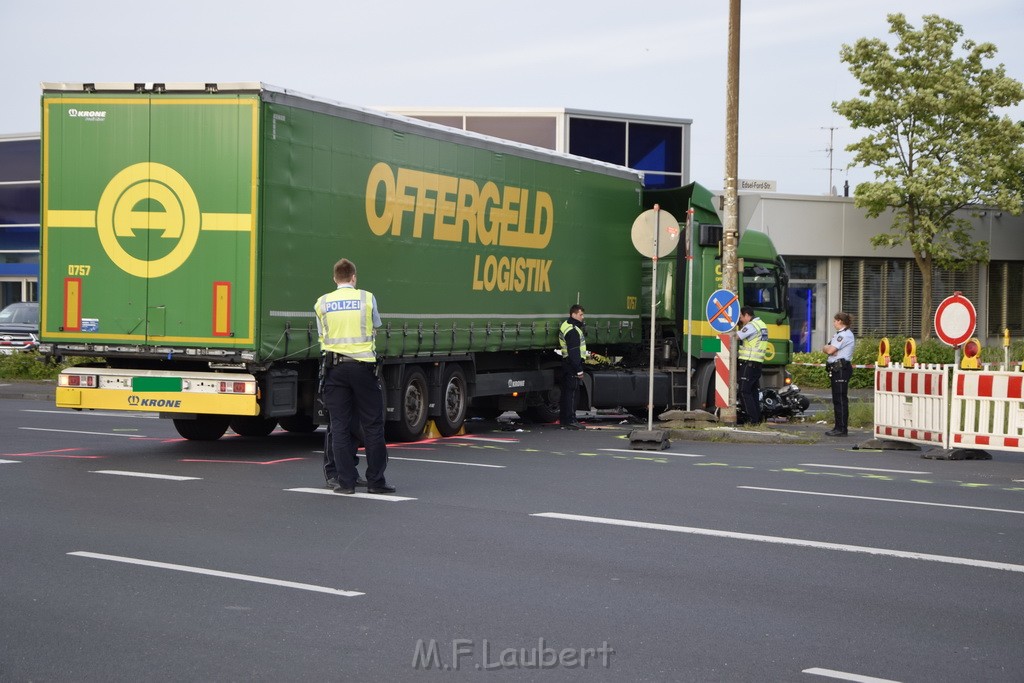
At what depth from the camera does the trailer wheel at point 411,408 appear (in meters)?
16.8

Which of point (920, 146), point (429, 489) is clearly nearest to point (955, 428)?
point (429, 489)

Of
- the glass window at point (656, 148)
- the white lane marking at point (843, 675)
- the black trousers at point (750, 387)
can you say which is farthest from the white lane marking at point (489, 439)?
the glass window at point (656, 148)

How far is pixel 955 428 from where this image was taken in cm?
1608

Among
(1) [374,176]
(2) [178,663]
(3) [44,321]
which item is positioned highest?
(1) [374,176]

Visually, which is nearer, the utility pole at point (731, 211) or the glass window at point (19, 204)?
the utility pole at point (731, 211)

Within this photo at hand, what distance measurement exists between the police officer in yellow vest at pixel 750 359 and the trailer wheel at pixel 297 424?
20.2 ft

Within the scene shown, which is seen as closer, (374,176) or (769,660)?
(769,660)

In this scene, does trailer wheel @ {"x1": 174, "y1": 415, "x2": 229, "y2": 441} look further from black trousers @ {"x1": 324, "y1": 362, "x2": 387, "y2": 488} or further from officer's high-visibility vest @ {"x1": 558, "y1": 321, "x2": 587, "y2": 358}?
officer's high-visibility vest @ {"x1": 558, "y1": 321, "x2": 587, "y2": 358}

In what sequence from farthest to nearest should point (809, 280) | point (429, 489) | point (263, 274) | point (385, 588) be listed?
point (809, 280), point (263, 274), point (429, 489), point (385, 588)

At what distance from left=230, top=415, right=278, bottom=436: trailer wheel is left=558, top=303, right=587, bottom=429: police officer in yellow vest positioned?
172 inches

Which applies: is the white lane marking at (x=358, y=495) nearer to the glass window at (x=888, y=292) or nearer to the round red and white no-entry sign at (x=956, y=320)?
the round red and white no-entry sign at (x=956, y=320)

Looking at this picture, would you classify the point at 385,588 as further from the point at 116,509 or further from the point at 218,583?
the point at 116,509

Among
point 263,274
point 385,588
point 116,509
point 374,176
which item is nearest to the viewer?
point 385,588

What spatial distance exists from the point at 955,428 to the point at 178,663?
1185 centimetres
